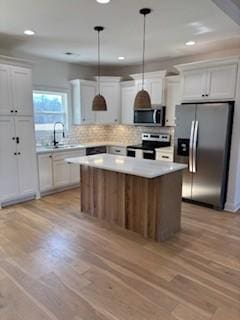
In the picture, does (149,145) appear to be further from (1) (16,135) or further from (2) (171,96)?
(1) (16,135)

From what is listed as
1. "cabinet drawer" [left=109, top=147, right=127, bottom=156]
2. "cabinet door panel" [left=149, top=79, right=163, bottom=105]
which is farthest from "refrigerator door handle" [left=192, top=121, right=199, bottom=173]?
"cabinet drawer" [left=109, top=147, right=127, bottom=156]

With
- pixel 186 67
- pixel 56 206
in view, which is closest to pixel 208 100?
pixel 186 67

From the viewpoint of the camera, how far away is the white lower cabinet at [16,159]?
13.4 feet

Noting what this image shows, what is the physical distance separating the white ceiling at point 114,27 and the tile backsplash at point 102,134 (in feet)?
5.48

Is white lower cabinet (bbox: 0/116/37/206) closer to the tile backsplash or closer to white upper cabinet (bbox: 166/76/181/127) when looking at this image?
the tile backsplash

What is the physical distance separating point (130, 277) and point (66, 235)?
1.21m

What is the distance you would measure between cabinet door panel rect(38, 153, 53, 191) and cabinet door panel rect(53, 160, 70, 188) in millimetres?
91

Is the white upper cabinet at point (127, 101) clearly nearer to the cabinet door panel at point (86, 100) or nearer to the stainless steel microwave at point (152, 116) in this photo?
the stainless steel microwave at point (152, 116)

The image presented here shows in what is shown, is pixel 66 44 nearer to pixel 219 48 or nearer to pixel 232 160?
pixel 219 48

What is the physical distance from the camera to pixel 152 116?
5234 millimetres

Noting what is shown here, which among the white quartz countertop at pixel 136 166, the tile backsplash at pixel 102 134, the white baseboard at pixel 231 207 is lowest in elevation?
the white baseboard at pixel 231 207

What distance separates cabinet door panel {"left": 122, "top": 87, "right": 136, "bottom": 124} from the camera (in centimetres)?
573

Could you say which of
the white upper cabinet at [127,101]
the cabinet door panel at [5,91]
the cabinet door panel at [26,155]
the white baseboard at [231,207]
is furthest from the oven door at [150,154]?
the cabinet door panel at [5,91]

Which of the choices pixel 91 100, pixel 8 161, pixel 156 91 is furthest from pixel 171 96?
pixel 8 161
